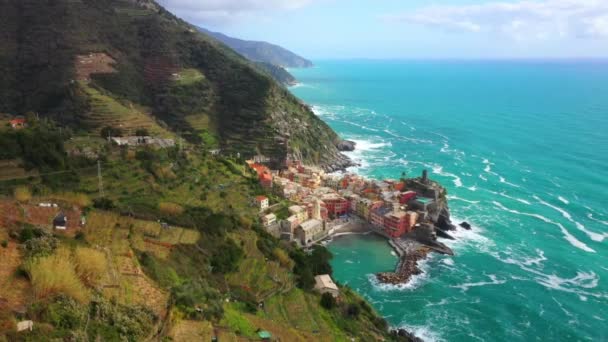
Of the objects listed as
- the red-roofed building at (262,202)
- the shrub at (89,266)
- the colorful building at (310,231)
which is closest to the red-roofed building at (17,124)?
the red-roofed building at (262,202)

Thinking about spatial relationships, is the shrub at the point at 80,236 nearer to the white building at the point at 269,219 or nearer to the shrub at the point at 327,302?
the shrub at the point at 327,302

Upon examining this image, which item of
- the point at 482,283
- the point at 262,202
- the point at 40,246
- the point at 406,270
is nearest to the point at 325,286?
the point at 406,270

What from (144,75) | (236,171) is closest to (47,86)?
(144,75)

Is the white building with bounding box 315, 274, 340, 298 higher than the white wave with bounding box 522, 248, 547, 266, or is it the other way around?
the white building with bounding box 315, 274, 340, 298

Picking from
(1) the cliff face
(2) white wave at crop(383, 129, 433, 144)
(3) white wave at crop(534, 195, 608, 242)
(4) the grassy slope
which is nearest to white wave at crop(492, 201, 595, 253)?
(3) white wave at crop(534, 195, 608, 242)

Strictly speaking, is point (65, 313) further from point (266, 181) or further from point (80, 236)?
point (266, 181)

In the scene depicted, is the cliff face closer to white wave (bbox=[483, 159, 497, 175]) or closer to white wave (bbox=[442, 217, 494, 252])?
white wave (bbox=[483, 159, 497, 175])

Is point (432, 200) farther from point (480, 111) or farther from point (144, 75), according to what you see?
point (480, 111)
